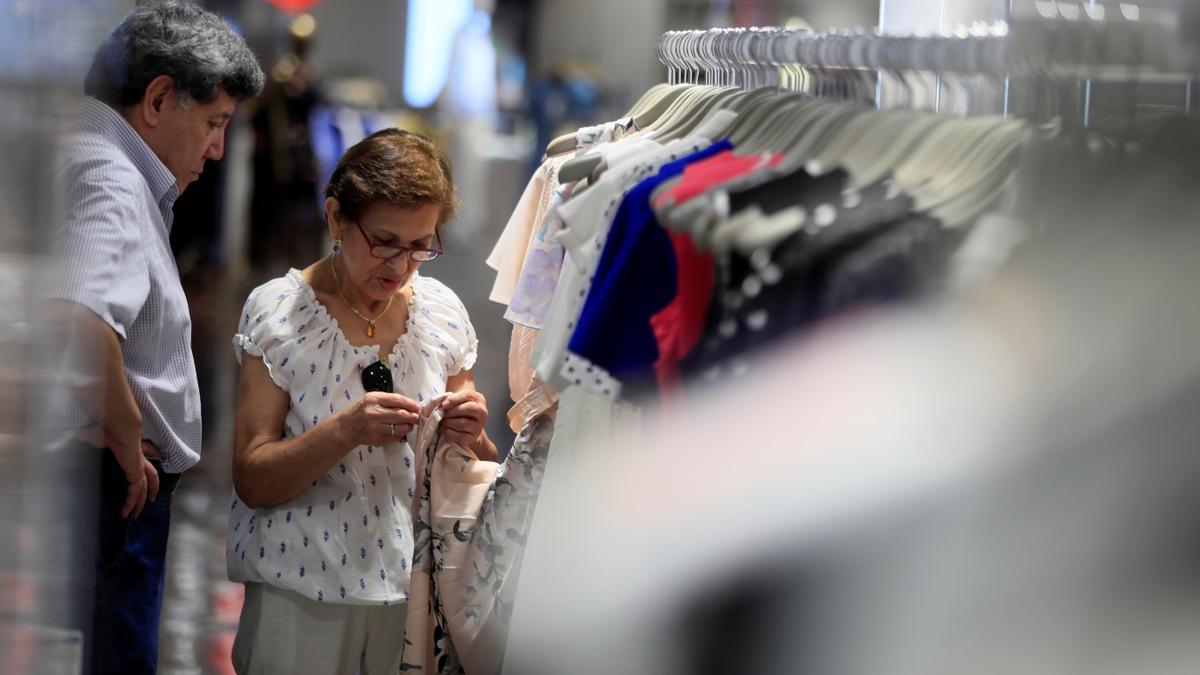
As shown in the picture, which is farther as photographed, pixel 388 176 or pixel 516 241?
pixel 516 241

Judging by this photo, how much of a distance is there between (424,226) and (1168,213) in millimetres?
1452

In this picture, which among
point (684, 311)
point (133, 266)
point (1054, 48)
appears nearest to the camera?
point (1054, 48)

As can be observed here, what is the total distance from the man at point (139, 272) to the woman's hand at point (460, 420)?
0.49 meters

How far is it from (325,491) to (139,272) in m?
0.53

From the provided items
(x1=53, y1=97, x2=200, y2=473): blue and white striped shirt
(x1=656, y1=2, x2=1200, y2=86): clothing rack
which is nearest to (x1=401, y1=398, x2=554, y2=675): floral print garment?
(x1=53, y1=97, x2=200, y2=473): blue and white striped shirt

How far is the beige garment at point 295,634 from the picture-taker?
103 inches

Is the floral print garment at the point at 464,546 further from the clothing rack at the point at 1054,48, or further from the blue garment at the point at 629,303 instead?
the clothing rack at the point at 1054,48

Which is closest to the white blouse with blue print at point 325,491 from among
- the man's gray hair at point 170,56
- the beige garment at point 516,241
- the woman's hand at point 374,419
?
the woman's hand at point 374,419

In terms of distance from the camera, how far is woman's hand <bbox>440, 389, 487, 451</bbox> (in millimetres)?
2621

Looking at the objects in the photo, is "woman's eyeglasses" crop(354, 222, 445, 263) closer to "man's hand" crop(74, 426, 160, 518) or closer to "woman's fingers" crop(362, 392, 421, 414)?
"woman's fingers" crop(362, 392, 421, 414)

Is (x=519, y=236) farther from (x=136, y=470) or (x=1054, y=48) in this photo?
(x=1054, y=48)

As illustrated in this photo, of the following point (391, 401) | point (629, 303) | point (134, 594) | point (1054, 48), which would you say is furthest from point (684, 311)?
point (134, 594)

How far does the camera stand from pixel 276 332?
2.61m

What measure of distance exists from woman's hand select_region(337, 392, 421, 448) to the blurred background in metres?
0.49
